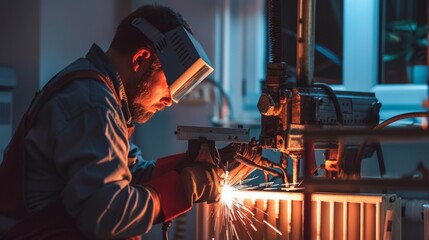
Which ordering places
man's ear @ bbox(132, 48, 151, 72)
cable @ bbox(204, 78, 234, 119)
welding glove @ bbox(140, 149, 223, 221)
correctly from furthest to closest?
cable @ bbox(204, 78, 234, 119) < man's ear @ bbox(132, 48, 151, 72) < welding glove @ bbox(140, 149, 223, 221)

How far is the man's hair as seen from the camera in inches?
76.0

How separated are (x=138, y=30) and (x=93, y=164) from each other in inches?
18.3

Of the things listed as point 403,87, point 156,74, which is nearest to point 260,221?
point 156,74

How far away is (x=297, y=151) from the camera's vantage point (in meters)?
1.92

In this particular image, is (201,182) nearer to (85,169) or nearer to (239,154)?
(239,154)

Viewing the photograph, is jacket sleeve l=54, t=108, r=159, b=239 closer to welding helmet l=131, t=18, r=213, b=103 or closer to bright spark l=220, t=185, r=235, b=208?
welding helmet l=131, t=18, r=213, b=103

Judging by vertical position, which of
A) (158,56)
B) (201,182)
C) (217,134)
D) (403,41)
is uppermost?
(403,41)

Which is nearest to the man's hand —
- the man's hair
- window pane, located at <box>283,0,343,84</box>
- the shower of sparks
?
the shower of sparks

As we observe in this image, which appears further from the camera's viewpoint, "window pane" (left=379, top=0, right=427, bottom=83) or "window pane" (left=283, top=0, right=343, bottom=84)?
"window pane" (left=283, top=0, right=343, bottom=84)

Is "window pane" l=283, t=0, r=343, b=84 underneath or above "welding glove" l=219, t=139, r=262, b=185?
above

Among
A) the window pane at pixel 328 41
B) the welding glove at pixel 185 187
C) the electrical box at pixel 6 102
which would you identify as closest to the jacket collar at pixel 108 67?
the welding glove at pixel 185 187

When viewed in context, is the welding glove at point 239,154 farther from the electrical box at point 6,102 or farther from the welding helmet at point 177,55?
the electrical box at point 6,102

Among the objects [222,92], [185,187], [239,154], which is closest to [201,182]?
[185,187]

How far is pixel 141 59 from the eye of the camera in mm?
1938
